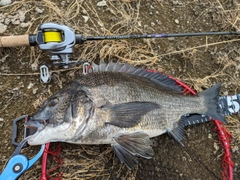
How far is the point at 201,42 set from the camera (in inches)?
133

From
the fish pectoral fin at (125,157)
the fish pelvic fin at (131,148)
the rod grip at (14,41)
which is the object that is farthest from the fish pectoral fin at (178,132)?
the rod grip at (14,41)

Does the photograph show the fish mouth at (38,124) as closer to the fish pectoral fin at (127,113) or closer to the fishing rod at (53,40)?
the fish pectoral fin at (127,113)

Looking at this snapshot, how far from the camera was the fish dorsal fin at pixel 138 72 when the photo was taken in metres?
2.60

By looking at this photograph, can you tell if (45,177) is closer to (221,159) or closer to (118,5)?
(221,159)

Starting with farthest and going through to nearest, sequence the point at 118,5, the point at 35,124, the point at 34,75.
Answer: the point at 118,5, the point at 34,75, the point at 35,124

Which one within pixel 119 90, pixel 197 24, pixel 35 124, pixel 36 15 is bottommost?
pixel 35 124

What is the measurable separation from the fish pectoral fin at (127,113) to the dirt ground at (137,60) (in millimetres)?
517

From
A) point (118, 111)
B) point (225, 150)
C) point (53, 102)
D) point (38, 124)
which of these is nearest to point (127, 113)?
point (118, 111)

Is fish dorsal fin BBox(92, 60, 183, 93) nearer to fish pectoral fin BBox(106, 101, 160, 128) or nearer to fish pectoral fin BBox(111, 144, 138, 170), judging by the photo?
fish pectoral fin BBox(106, 101, 160, 128)

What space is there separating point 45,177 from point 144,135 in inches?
37.8

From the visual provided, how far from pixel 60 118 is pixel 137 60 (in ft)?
4.05

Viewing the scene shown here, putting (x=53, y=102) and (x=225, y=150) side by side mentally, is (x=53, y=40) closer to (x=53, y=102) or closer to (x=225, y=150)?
(x=53, y=102)

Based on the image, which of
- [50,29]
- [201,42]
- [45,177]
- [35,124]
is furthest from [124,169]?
[201,42]

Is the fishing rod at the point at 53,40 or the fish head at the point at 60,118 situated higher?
the fishing rod at the point at 53,40
